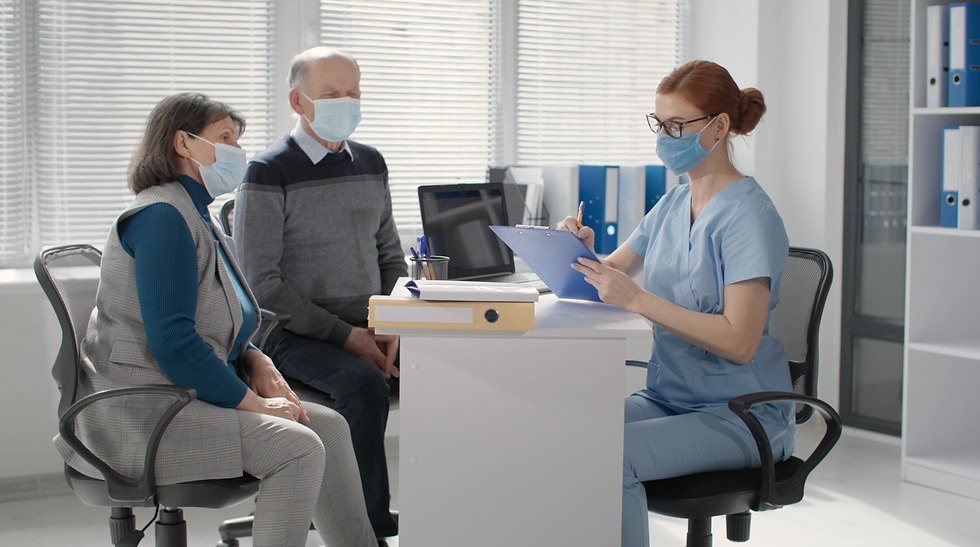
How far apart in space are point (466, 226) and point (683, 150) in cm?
91

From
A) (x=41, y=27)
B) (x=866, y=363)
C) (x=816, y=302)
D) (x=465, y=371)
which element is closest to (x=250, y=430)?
(x=465, y=371)

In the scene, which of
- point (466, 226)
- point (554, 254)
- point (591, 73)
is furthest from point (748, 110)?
point (591, 73)

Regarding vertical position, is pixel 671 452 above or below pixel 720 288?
below

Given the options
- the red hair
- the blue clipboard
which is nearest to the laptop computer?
the blue clipboard

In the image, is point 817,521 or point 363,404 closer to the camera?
point 363,404

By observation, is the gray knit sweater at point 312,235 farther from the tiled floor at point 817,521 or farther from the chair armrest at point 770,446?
the chair armrest at point 770,446

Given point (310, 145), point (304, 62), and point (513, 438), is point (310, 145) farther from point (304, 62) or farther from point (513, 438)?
point (513, 438)

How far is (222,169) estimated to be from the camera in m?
1.92

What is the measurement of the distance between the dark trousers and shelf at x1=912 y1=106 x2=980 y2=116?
1.98m

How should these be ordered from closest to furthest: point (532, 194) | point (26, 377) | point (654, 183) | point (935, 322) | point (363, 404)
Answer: point (363, 404) → point (26, 377) → point (935, 322) → point (532, 194) → point (654, 183)

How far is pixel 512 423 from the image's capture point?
1589 mm

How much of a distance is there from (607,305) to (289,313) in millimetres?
901

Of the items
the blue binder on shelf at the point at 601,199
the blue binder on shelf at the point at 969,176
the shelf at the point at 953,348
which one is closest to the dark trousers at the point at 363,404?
the blue binder on shelf at the point at 601,199

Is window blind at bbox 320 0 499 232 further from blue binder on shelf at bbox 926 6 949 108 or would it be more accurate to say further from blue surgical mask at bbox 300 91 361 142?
blue binder on shelf at bbox 926 6 949 108
